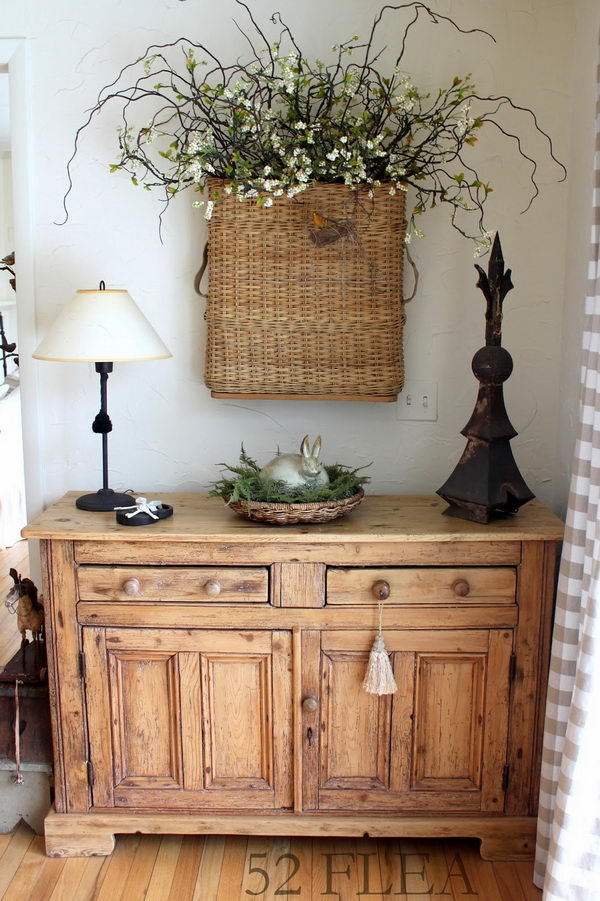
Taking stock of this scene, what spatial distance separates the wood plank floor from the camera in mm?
2164

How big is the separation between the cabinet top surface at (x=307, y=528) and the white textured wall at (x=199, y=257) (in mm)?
302

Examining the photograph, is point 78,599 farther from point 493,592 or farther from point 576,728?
point 576,728

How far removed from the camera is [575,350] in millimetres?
2430

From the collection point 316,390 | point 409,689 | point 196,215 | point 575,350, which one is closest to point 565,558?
point 409,689

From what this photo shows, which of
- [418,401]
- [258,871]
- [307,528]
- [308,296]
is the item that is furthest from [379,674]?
[308,296]

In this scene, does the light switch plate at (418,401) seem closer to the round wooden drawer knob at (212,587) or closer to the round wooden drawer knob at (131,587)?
the round wooden drawer knob at (212,587)

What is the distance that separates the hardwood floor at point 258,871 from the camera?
85.2 inches

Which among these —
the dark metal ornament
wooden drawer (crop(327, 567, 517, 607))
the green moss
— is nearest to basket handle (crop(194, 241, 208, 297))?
the green moss

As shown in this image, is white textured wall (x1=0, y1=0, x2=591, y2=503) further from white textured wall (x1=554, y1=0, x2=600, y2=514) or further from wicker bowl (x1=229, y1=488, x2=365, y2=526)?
wicker bowl (x1=229, y1=488, x2=365, y2=526)

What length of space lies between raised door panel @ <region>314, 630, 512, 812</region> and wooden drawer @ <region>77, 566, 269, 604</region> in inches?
9.0

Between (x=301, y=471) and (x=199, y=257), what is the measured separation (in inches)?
29.6

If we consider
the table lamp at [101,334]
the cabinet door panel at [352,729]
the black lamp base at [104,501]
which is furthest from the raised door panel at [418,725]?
the table lamp at [101,334]

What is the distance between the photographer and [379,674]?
2.19m

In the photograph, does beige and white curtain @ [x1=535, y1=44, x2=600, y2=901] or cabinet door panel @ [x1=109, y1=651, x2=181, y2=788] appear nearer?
beige and white curtain @ [x1=535, y1=44, x2=600, y2=901]
